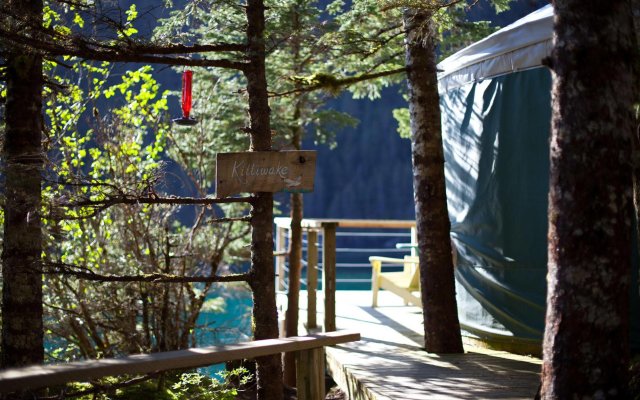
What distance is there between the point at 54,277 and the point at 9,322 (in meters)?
2.10

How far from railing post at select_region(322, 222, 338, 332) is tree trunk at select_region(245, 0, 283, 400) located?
75.2 inches

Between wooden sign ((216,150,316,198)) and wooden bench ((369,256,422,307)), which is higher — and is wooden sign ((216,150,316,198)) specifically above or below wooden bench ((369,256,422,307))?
above

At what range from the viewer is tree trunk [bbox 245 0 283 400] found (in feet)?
12.1

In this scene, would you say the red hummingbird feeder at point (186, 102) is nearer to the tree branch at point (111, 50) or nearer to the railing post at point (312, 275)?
the tree branch at point (111, 50)

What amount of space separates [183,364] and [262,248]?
3.61 feet

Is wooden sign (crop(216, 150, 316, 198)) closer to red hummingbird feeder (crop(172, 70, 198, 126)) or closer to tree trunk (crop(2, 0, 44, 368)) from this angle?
red hummingbird feeder (crop(172, 70, 198, 126))

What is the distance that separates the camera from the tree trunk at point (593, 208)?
8.45ft

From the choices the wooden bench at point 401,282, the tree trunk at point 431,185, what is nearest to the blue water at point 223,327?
the wooden bench at point 401,282

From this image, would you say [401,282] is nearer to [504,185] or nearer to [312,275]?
[312,275]

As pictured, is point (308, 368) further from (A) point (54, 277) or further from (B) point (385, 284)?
(B) point (385, 284)

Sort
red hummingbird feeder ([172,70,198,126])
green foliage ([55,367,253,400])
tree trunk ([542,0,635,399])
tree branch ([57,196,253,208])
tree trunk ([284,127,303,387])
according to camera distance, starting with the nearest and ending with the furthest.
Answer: tree trunk ([542,0,635,399]) → tree branch ([57,196,253,208]) → red hummingbird feeder ([172,70,198,126]) → green foliage ([55,367,253,400]) → tree trunk ([284,127,303,387])

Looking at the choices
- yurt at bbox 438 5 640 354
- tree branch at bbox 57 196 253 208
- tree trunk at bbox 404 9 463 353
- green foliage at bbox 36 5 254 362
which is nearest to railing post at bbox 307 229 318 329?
green foliage at bbox 36 5 254 362

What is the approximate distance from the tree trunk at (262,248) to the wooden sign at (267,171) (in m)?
0.15

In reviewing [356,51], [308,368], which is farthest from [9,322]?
[356,51]
